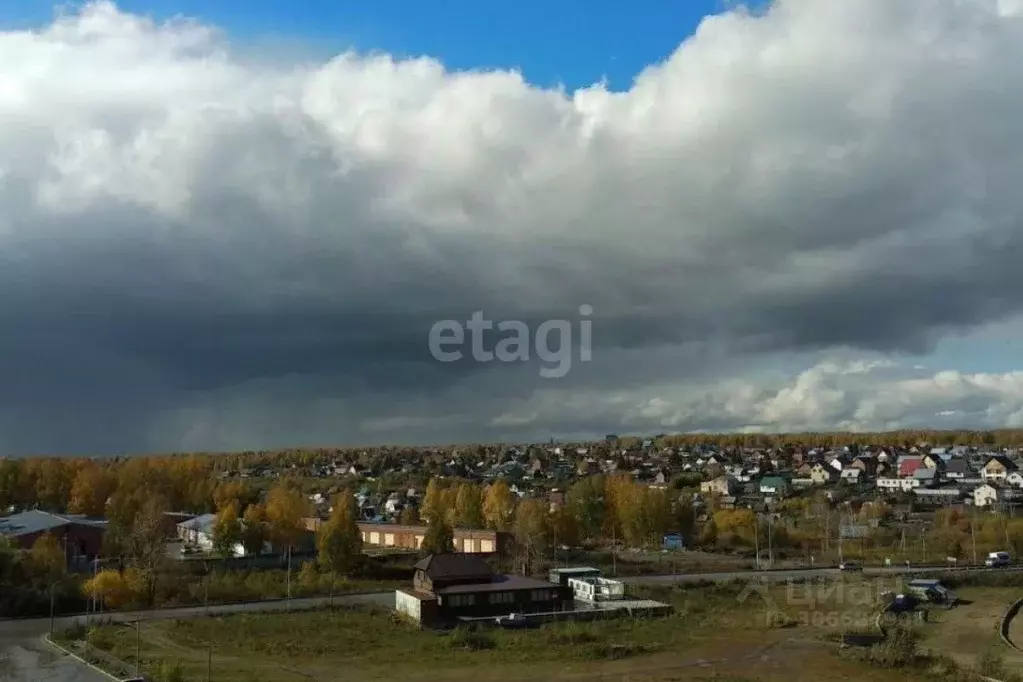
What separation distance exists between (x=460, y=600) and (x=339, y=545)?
38.5ft

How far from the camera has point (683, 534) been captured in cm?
5706

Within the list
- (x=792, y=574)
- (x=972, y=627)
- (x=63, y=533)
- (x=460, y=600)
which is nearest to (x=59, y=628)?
(x=460, y=600)

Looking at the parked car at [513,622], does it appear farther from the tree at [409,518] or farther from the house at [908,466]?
the house at [908,466]

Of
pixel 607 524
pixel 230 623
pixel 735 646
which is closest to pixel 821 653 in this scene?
pixel 735 646

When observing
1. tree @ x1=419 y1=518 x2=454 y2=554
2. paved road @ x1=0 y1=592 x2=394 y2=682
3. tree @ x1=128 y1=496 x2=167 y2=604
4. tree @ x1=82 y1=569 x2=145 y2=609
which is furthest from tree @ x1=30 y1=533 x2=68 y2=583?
tree @ x1=419 y1=518 x2=454 y2=554

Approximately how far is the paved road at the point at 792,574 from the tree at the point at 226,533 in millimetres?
19996

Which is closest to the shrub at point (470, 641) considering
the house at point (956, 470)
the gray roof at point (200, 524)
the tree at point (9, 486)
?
the gray roof at point (200, 524)

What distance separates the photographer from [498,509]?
56250 millimetres

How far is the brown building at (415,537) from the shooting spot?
49987 mm

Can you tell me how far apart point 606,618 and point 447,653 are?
25.7ft

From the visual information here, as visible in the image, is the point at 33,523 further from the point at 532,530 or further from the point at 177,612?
the point at 532,530

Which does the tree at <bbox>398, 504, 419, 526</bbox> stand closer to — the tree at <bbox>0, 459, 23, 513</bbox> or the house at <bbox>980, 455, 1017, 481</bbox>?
the tree at <bbox>0, 459, 23, 513</bbox>

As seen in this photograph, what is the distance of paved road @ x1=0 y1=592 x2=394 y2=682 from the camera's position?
76.5ft

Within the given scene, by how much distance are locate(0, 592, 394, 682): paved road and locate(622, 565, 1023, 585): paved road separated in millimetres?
13066
